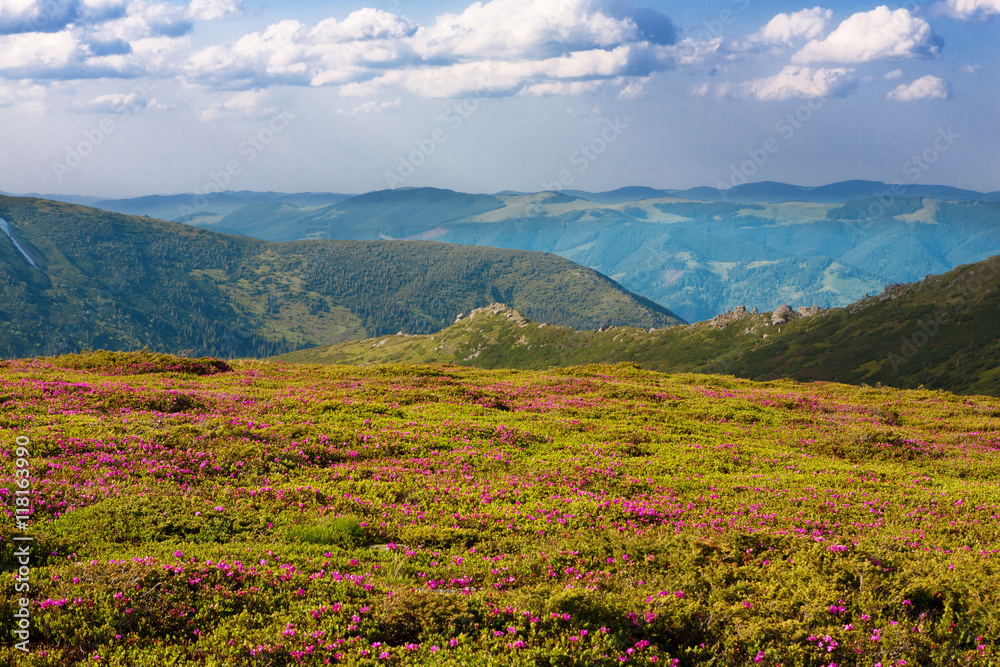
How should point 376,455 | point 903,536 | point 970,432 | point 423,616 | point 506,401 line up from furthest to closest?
point 506,401 < point 970,432 < point 376,455 < point 903,536 < point 423,616

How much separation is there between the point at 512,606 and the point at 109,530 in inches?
351

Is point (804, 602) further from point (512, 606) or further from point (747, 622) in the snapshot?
point (512, 606)

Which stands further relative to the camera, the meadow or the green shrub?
the green shrub

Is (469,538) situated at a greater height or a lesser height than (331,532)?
lesser

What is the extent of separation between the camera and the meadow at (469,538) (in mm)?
9617

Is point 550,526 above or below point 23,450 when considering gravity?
below

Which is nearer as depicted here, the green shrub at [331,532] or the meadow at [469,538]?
the meadow at [469,538]

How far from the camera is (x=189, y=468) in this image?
16.5 m

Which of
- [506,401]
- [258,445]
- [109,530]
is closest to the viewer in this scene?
[109,530]

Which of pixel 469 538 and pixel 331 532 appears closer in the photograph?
pixel 331 532

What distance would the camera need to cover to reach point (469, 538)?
1360 cm

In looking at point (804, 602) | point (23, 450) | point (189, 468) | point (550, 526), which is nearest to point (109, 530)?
point (189, 468)

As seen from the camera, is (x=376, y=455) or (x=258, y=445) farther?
(x=376, y=455)

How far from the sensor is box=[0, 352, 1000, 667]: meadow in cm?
962
